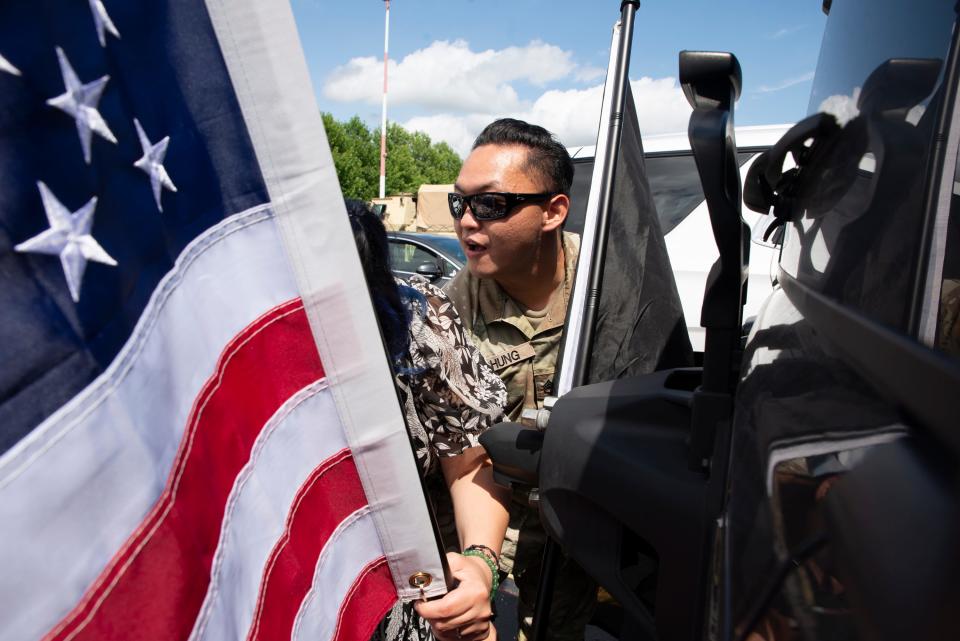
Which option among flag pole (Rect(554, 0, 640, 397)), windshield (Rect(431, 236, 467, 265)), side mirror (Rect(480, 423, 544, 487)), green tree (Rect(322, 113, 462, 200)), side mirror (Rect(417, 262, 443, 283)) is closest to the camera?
side mirror (Rect(480, 423, 544, 487))

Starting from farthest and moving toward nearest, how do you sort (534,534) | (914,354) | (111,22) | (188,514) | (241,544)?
(534,534)
(241,544)
(188,514)
(111,22)
(914,354)

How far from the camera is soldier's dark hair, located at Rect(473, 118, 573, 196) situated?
269cm

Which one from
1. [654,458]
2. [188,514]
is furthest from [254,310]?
[654,458]

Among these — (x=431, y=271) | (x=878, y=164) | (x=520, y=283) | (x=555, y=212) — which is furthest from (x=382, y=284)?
(x=431, y=271)

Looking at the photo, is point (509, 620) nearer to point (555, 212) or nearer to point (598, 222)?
point (555, 212)

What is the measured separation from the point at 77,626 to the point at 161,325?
0.32m

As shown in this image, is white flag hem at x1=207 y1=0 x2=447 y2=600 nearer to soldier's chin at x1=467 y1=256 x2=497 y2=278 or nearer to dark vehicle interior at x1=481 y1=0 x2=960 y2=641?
dark vehicle interior at x1=481 y1=0 x2=960 y2=641

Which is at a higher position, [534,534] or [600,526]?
[600,526]

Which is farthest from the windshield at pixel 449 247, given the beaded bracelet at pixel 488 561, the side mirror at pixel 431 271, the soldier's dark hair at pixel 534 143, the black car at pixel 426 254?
the beaded bracelet at pixel 488 561

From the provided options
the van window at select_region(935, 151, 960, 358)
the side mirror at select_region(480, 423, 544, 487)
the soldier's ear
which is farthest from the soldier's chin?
the van window at select_region(935, 151, 960, 358)

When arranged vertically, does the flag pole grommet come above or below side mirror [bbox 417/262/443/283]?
above

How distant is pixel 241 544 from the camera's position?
92 centimetres

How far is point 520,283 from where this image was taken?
2.62 m

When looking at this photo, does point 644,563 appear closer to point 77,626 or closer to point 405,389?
point 405,389
